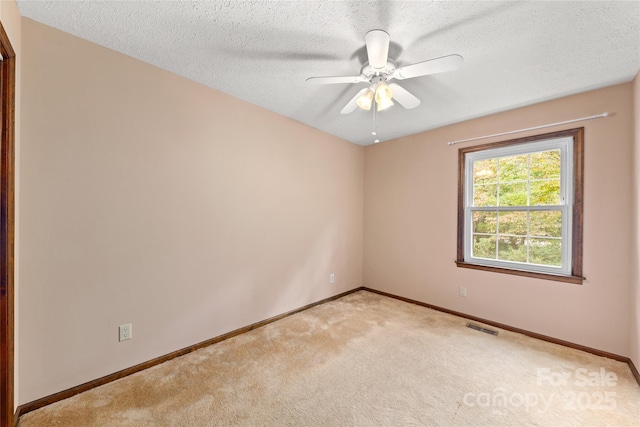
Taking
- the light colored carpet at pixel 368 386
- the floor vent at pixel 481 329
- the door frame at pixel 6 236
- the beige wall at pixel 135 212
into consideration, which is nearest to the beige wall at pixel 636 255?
the light colored carpet at pixel 368 386

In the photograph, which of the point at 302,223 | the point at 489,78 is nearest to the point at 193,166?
the point at 302,223

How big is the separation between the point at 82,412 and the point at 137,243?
109cm

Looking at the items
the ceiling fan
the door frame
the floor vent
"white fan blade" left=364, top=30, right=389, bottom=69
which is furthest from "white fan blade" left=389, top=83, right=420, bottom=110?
the floor vent

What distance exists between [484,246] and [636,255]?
1.18m

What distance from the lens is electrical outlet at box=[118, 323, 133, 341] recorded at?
198 cm

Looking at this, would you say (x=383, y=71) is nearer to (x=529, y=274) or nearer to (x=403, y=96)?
(x=403, y=96)

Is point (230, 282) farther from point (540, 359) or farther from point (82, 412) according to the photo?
point (540, 359)

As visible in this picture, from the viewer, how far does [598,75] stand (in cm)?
214

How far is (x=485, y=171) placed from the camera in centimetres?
311

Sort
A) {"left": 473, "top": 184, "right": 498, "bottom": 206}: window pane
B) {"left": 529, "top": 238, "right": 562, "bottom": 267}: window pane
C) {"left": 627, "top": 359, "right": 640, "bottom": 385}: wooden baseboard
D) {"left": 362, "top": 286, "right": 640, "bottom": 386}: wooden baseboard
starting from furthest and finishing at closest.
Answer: {"left": 473, "top": 184, "right": 498, "bottom": 206}: window pane
{"left": 529, "top": 238, "right": 562, "bottom": 267}: window pane
{"left": 362, "top": 286, "right": 640, "bottom": 386}: wooden baseboard
{"left": 627, "top": 359, "right": 640, "bottom": 385}: wooden baseboard

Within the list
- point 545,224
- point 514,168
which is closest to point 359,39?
point 514,168

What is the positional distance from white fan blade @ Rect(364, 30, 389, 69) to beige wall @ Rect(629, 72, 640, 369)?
86.6 inches

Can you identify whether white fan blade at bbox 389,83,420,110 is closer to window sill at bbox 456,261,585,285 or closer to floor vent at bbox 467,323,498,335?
window sill at bbox 456,261,585,285

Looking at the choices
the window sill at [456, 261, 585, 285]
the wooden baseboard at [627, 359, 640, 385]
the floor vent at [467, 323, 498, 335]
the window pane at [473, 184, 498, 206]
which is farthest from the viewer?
the window pane at [473, 184, 498, 206]
